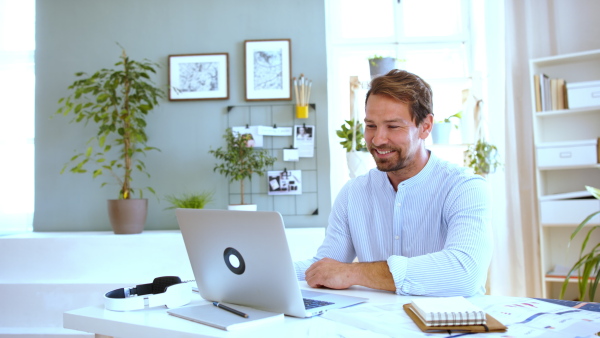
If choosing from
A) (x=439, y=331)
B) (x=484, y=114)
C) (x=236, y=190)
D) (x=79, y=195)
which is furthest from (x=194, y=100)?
(x=439, y=331)

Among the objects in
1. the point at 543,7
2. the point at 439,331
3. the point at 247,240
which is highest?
the point at 543,7

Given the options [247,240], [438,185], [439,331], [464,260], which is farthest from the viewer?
[438,185]

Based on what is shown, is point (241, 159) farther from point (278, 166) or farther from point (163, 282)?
point (163, 282)

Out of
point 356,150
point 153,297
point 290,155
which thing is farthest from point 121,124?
point 153,297

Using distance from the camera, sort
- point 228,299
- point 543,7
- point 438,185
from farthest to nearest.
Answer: point 543,7, point 438,185, point 228,299

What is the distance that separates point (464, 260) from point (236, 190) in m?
2.31

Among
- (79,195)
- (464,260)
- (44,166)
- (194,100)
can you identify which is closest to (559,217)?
(464,260)

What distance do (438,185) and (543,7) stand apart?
242cm

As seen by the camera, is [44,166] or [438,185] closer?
[438,185]

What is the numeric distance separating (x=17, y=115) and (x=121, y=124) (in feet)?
2.75

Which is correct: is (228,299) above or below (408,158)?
below

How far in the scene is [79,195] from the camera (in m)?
3.62

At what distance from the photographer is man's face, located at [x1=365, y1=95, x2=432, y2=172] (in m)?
1.71

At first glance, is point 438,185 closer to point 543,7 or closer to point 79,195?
point 543,7
